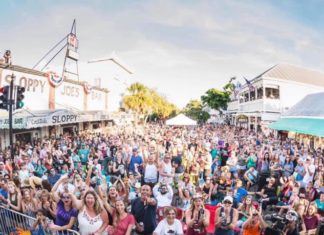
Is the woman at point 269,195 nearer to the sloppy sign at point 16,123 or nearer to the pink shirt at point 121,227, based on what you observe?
the pink shirt at point 121,227

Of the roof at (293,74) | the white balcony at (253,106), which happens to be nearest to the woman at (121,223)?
the white balcony at (253,106)

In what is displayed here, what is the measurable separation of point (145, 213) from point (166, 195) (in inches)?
49.9

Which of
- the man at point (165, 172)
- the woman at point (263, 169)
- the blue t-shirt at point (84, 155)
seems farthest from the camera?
the blue t-shirt at point (84, 155)

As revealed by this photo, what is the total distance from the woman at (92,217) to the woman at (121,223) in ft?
0.42

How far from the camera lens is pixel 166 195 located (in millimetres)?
6926

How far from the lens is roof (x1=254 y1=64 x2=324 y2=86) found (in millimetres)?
34209

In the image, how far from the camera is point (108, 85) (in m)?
50.6

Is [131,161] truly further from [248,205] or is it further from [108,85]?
[108,85]

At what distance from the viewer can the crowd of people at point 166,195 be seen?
17.3 feet

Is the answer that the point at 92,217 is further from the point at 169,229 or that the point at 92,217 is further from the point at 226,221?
the point at 226,221

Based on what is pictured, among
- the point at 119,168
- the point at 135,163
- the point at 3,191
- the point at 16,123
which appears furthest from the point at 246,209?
the point at 16,123

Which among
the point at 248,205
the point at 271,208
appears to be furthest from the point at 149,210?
the point at 271,208

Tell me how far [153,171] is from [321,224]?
489 centimetres

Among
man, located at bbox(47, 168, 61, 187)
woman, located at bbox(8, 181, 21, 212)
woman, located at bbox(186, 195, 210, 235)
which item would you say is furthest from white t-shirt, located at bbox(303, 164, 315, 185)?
woman, located at bbox(8, 181, 21, 212)
